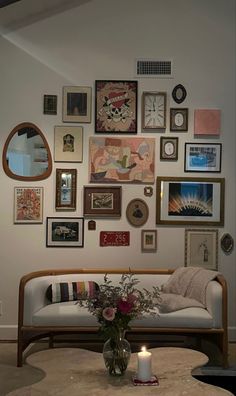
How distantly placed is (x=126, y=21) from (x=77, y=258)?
233 cm

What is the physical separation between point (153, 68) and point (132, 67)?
0.20 m

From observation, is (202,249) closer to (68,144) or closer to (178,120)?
(178,120)

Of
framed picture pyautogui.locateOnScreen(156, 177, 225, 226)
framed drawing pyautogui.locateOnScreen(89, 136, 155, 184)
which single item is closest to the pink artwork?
framed picture pyautogui.locateOnScreen(156, 177, 225, 226)

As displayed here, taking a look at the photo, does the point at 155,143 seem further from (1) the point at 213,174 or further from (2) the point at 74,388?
(2) the point at 74,388

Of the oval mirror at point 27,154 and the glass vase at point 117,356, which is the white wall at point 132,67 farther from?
the glass vase at point 117,356

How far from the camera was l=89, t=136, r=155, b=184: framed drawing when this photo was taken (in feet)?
16.0

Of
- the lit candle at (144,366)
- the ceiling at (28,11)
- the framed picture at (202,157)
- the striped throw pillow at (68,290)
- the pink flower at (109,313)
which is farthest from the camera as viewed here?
the framed picture at (202,157)

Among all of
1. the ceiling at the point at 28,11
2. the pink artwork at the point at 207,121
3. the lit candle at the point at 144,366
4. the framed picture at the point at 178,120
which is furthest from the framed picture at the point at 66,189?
the lit candle at the point at 144,366

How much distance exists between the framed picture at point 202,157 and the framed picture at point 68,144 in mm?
1038

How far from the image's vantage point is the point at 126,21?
489 centimetres

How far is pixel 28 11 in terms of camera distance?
4.83 meters

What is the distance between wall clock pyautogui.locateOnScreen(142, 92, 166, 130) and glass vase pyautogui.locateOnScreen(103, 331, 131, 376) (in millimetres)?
2493

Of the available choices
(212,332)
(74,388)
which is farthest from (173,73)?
(74,388)

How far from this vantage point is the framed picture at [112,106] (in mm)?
4871
